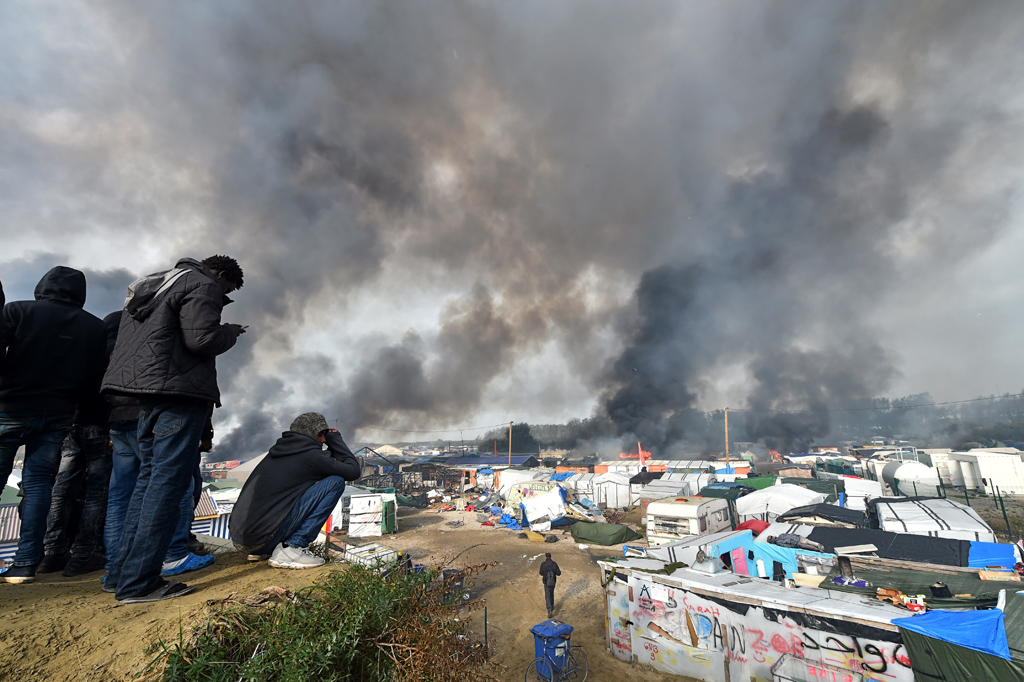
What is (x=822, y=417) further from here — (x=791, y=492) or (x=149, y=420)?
(x=149, y=420)

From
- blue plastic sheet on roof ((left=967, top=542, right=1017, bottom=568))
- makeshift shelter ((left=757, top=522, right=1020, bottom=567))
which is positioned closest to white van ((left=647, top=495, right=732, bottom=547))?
makeshift shelter ((left=757, top=522, right=1020, bottom=567))

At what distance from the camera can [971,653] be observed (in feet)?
22.4

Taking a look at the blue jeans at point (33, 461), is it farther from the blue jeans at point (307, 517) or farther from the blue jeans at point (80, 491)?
the blue jeans at point (307, 517)

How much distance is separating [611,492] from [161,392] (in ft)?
120

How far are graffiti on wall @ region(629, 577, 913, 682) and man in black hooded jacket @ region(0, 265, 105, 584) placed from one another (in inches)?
439

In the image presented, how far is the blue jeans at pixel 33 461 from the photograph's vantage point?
344 cm

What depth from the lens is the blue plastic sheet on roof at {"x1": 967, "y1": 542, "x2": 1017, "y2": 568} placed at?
11.9 meters

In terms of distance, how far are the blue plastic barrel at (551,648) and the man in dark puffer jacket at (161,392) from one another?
987 cm

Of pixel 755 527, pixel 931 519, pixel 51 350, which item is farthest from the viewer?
pixel 755 527

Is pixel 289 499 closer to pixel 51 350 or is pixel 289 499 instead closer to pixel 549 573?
pixel 51 350

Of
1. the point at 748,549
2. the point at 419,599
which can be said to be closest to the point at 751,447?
the point at 748,549

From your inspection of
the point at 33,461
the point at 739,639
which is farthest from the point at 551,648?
the point at 33,461

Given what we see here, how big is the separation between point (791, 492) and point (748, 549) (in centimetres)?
1090

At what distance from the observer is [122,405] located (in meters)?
3.34
